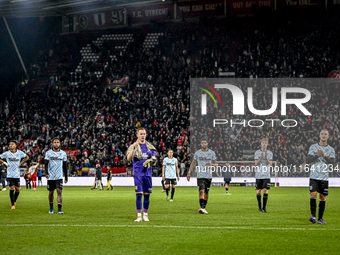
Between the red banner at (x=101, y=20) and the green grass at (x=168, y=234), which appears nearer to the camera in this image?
the green grass at (x=168, y=234)

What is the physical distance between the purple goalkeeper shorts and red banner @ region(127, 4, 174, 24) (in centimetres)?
4373

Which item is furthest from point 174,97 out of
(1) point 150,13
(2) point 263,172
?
(2) point 263,172

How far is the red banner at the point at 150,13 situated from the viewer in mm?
54000

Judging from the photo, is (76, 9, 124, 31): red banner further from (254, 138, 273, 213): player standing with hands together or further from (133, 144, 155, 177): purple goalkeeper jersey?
(133, 144, 155, 177): purple goalkeeper jersey

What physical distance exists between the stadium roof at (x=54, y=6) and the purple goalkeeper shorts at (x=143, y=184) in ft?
126

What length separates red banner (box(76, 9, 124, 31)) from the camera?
5578 cm

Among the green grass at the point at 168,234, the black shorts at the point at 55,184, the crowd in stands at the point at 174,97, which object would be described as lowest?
the green grass at the point at 168,234

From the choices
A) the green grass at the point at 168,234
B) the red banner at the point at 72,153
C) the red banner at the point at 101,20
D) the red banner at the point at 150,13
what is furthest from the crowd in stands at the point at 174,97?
the green grass at the point at 168,234

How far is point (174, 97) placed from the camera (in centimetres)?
4328

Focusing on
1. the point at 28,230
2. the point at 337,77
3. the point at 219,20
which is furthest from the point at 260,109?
the point at 28,230

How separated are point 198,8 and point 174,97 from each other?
48.1 ft

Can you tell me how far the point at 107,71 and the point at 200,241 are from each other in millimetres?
42555

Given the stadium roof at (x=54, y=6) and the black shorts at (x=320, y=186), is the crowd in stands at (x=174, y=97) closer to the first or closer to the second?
the stadium roof at (x=54, y=6)

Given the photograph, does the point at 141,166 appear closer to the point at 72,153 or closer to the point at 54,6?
the point at 72,153
